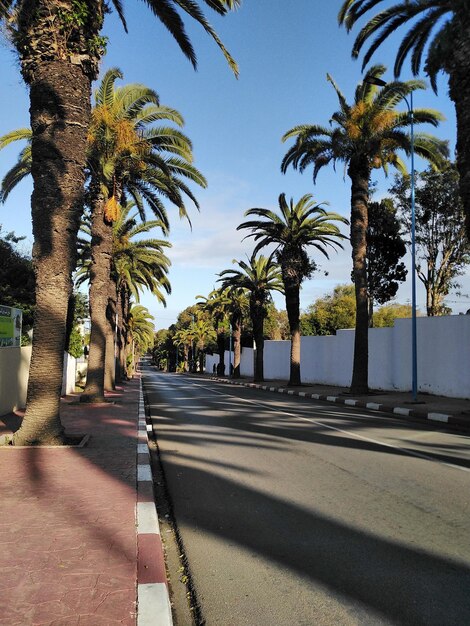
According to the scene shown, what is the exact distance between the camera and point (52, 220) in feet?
28.7

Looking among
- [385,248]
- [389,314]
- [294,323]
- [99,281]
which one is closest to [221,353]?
[389,314]

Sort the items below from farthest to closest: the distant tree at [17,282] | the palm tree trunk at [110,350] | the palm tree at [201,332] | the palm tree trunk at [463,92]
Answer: the palm tree at [201,332]
the distant tree at [17,282]
the palm tree trunk at [110,350]
the palm tree trunk at [463,92]

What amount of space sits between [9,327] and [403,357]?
49.1 feet

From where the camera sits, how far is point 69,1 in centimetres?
870

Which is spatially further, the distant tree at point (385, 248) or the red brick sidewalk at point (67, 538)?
the distant tree at point (385, 248)

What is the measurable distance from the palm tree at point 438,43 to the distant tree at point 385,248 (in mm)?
12350

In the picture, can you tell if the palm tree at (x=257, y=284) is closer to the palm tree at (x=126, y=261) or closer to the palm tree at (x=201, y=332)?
the palm tree at (x=126, y=261)

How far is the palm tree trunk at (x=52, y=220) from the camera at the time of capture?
8.61 metres

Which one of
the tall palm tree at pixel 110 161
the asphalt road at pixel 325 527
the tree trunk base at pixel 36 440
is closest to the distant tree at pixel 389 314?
the tall palm tree at pixel 110 161

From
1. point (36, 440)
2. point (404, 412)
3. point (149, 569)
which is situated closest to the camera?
point (149, 569)

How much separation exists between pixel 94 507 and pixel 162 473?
7.40 feet

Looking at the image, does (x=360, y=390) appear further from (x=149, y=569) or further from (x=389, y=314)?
(x=389, y=314)

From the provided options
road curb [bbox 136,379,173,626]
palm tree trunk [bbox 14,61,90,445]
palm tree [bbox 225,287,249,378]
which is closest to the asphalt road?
road curb [bbox 136,379,173,626]

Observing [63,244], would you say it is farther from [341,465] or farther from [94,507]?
[341,465]
